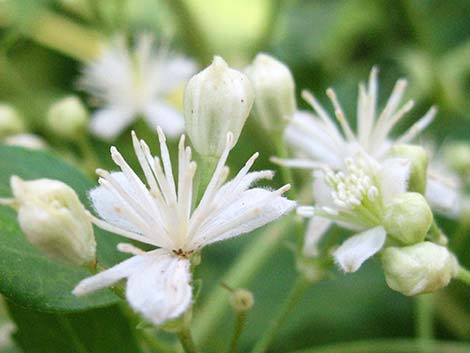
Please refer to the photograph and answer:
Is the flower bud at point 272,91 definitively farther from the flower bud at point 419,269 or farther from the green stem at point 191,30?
the green stem at point 191,30

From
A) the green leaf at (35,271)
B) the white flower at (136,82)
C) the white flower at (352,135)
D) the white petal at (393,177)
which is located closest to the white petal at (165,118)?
the white flower at (136,82)

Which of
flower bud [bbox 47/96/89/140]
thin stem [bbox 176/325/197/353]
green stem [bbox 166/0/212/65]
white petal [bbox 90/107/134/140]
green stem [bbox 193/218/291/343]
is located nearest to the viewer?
thin stem [bbox 176/325/197/353]

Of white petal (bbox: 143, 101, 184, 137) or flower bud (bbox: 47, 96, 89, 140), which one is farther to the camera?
white petal (bbox: 143, 101, 184, 137)

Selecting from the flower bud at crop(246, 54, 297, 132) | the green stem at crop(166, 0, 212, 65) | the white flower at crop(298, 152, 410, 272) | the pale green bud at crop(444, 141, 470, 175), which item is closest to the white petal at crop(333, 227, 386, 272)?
the white flower at crop(298, 152, 410, 272)

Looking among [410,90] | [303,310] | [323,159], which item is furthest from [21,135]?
[410,90]

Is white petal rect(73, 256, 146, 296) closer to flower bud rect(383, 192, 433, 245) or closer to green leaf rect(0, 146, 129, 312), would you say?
green leaf rect(0, 146, 129, 312)

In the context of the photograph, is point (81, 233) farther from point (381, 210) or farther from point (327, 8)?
point (327, 8)

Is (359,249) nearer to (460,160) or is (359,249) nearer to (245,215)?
(245,215)
